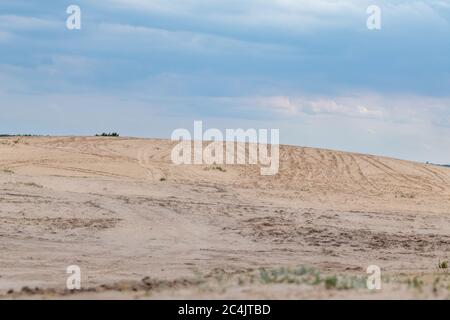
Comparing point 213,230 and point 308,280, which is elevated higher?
point 213,230

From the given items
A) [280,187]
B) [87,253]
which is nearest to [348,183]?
[280,187]

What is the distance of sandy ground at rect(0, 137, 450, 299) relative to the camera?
9.95 meters

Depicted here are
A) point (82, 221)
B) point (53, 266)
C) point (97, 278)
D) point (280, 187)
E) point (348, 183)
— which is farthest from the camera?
point (348, 183)

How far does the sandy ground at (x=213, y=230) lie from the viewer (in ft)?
32.7

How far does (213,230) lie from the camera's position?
19.3 m

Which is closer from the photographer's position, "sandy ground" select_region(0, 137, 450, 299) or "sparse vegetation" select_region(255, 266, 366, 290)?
"sparse vegetation" select_region(255, 266, 366, 290)

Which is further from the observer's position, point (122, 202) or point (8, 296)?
point (122, 202)

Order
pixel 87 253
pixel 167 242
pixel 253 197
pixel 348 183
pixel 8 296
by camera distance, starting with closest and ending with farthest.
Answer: pixel 8 296 → pixel 87 253 → pixel 167 242 → pixel 253 197 → pixel 348 183

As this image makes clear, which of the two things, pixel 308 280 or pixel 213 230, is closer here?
pixel 308 280

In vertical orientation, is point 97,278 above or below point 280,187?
below

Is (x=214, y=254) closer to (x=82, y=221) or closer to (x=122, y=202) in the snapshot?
(x=82, y=221)

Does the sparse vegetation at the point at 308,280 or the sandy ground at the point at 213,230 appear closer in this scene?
the sparse vegetation at the point at 308,280

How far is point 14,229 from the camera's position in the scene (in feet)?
60.2
